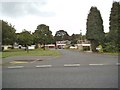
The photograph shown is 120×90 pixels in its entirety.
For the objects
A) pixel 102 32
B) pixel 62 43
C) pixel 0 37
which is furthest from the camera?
pixel 62 43

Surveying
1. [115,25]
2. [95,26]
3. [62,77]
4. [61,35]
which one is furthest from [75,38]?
[62,77]

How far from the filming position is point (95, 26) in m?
55.2

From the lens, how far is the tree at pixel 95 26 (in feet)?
180

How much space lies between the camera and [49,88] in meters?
8.96

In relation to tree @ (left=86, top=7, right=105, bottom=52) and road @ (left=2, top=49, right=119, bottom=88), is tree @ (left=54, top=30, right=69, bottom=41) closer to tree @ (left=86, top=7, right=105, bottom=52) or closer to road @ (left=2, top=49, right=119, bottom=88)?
tree @ (left=86, top=7, right=105, bottom=52)

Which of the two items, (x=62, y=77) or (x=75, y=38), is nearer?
(x=62, y=77)

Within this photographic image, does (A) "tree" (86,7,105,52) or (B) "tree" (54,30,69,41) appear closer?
(A) "tree" (86,7,105,52)

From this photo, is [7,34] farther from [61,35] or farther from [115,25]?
[61,35]

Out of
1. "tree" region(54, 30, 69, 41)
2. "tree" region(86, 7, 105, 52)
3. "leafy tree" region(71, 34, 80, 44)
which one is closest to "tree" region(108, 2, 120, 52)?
"tree" region(86, 7, 105, 52)

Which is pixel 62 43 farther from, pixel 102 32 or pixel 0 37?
pixel 102 32

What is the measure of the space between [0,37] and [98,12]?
24547 millimetres

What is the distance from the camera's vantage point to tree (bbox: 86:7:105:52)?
5494cm

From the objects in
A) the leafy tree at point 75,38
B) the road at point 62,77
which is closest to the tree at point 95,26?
the road at point 62,77

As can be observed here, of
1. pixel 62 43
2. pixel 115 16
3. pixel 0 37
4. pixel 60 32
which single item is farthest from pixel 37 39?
pixel 60 32
